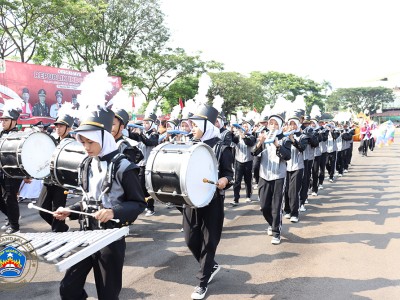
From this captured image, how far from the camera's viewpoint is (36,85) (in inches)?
536

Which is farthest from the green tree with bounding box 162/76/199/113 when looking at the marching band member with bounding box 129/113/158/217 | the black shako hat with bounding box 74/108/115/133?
the black shako hat with bounding box 74/108/115/133

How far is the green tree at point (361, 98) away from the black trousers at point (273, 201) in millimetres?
81846

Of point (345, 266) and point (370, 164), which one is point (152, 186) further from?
point (370, 164)

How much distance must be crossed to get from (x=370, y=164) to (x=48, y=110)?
585 inches

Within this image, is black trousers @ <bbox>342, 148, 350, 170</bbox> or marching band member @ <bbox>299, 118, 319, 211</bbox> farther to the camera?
black trousers @ <bbox>342, 148, 350, 170</bbox>

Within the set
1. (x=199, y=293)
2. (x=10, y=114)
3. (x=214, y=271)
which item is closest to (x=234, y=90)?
(x=10, y=114)

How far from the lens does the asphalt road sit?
14.1ft

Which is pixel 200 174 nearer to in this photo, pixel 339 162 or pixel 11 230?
pixel 11 230

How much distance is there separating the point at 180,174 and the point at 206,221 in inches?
33.0

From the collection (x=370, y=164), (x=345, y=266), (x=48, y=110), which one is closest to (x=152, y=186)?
(x=345, y=266)

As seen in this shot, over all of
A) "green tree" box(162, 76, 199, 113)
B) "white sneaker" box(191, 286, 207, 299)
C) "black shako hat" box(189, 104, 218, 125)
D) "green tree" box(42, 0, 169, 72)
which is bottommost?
"white sneaker" box(191, 286, 207, 299)

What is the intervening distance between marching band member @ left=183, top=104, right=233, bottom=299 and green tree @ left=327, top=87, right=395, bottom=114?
83545 millimetres

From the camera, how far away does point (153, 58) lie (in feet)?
94.7

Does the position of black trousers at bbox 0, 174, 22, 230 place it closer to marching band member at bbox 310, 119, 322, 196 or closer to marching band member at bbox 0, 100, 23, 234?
marching band member at bbox 0, 100, 23, 234
